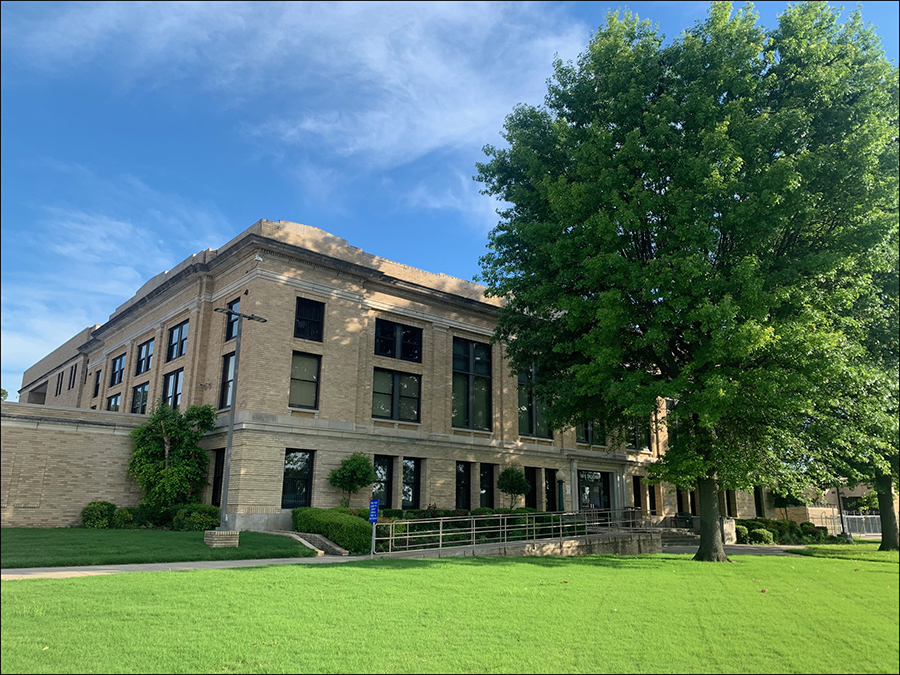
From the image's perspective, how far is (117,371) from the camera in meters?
38.8

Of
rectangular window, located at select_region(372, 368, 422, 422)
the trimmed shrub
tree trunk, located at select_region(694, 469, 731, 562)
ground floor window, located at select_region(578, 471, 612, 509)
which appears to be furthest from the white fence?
the trimmed shrub

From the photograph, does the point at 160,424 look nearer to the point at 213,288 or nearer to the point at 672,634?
the point at 213,288

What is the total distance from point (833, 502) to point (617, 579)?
55089 mm

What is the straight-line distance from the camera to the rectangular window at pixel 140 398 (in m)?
34.1

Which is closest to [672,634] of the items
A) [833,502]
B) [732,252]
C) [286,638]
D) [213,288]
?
[286,638]

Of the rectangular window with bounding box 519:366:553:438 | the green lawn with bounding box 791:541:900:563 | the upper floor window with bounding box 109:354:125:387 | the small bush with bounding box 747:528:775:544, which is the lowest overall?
the small bush with bounding box 747:528:775:544

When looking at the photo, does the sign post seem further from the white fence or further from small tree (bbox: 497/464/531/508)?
the white fence

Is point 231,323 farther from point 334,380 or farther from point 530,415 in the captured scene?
point 530,415

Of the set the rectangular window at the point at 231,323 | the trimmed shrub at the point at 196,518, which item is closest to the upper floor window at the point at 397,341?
the rectangular window at the point at 231,323

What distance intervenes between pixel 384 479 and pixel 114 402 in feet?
64.8

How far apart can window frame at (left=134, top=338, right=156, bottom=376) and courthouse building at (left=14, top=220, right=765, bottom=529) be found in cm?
12

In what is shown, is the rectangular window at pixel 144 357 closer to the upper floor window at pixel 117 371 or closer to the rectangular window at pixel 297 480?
the upper floor window at pixel 117 371

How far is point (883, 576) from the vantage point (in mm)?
3934

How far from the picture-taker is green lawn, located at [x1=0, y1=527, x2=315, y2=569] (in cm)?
1409
